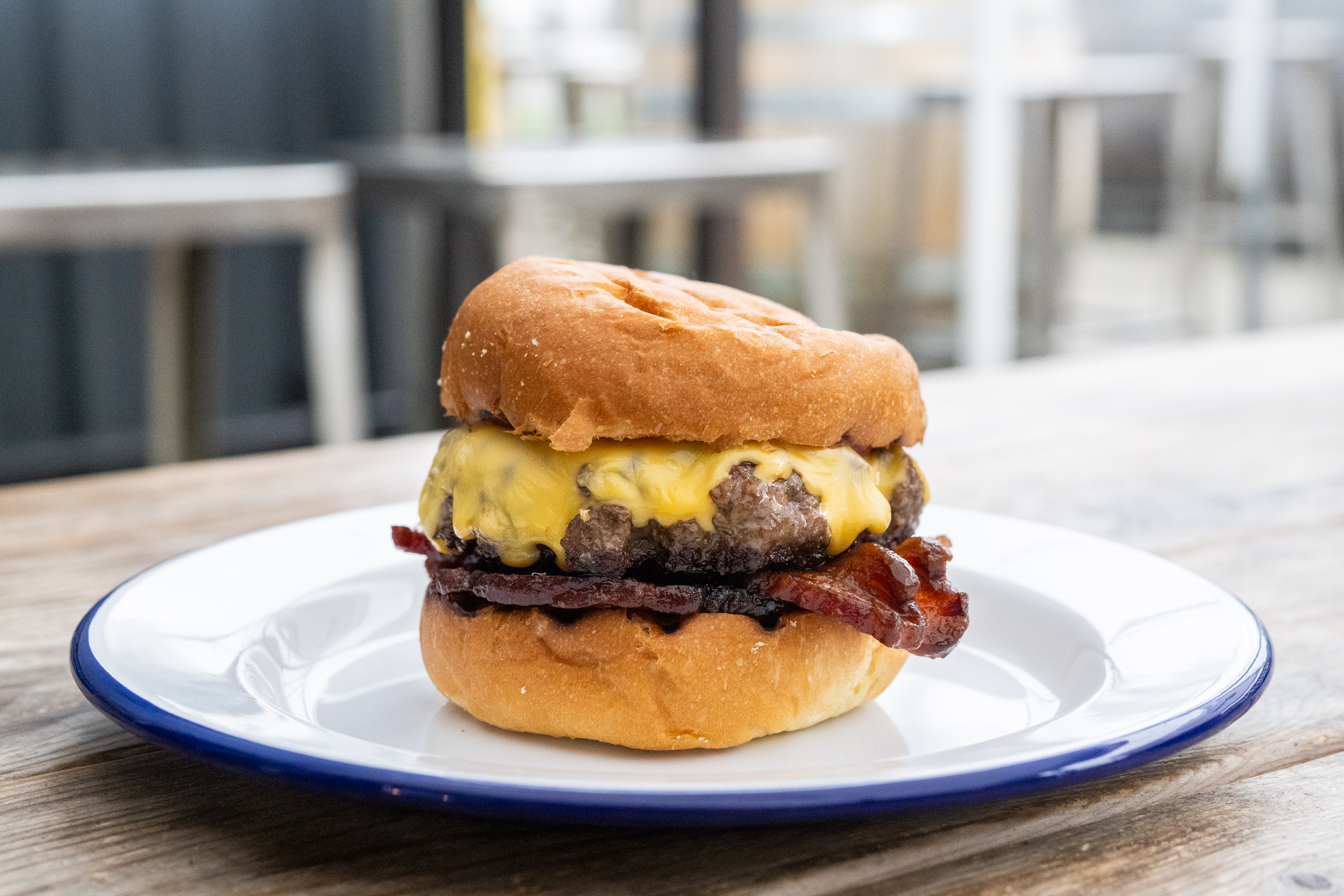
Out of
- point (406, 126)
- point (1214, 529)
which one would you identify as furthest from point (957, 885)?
point (406, 126)

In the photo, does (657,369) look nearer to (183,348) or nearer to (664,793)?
(664,793)

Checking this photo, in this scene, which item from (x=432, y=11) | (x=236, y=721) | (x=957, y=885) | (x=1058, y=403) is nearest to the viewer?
(x=957, y=885)

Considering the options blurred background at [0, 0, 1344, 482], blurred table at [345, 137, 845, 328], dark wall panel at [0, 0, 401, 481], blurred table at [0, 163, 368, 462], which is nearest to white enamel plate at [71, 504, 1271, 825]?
blurred table at [0, 163, 368, 462]

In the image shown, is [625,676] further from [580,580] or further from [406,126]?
[406,126]

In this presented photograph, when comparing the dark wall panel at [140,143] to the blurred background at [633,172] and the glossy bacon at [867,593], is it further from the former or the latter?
the glossy bacon at [867,593]

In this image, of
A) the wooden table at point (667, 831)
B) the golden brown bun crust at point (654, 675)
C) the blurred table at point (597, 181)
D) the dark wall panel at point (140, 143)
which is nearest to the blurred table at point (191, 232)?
the blurred table at point (597, 181)

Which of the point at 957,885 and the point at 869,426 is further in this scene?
the point at 869,426
